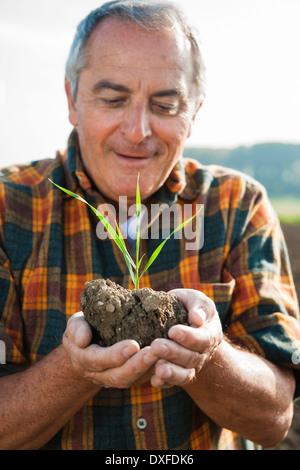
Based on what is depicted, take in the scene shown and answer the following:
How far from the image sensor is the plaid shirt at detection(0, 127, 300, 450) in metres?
2.14

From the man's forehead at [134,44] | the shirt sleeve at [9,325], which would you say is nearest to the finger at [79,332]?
the shirt sleeve at [9,325]

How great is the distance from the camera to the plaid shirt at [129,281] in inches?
84.1

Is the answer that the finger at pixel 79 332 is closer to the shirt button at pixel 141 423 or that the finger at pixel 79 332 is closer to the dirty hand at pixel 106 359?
the dirty hand at pixel 106 359

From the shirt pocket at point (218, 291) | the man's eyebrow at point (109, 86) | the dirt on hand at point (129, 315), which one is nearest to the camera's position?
the dirt on hand at point (129, 315)

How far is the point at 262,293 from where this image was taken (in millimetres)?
2273

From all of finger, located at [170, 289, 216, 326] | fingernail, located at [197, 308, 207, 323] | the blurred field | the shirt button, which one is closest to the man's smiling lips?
finger, located at [170, 289, 216, 326]

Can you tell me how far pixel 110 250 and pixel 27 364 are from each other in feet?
2.23

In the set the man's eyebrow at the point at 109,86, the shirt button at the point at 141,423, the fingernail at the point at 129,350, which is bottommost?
the shirt button at the point at 141,423

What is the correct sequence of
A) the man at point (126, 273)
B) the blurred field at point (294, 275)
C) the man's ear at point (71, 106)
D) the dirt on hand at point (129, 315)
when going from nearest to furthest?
the dirt on hand at point (129, 315)
the man at point (126, 273)
the man's ear at point (71, 106)
the blurred field at point (294, 275)

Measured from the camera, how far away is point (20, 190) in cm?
243

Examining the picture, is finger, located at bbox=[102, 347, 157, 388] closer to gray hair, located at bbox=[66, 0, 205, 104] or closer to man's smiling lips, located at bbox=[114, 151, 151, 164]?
man's smiling lips, located at bbox=[114, 151, 151, 164]

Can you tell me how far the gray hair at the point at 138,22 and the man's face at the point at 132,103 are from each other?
44 mm
